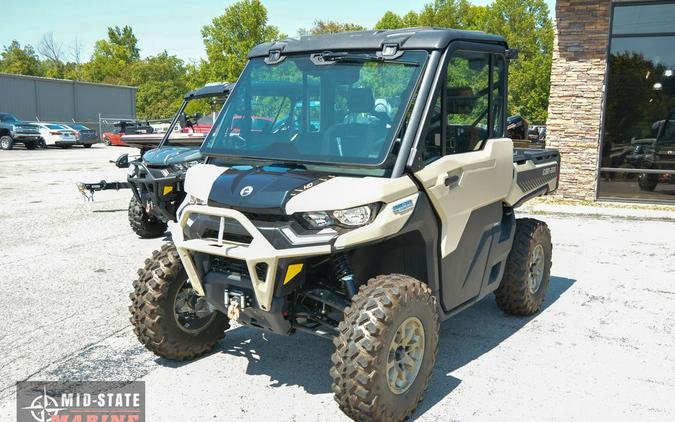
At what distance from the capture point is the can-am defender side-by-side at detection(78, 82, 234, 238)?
26.1 feet

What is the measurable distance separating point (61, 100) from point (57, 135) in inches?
635

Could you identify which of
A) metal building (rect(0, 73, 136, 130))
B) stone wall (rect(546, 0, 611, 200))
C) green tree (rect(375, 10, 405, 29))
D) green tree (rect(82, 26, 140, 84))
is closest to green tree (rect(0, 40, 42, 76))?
green tree (rect(82, 26, 140, 84))

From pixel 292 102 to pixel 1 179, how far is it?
1529cm

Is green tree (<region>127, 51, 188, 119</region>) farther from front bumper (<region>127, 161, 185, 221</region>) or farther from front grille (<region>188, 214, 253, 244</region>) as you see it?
front grille (<region>188, 214, 253, 244</region>)

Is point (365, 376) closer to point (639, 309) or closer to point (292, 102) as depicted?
point (292, 102)

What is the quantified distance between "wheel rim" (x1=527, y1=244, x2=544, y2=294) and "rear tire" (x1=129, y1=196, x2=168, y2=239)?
5.63 meters

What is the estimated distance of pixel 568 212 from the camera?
12.1 m

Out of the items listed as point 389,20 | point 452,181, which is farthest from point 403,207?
point 389,20

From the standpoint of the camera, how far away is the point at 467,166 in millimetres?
4348

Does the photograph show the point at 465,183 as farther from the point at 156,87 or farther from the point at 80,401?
the point at 156,87

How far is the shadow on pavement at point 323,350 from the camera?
4.30m

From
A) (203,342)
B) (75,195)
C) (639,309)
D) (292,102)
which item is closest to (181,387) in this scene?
(203,342)

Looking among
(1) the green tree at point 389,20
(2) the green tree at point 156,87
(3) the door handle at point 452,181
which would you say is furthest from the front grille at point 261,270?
(2) the green tree at point 156,87

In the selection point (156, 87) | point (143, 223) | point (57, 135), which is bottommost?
point (143, 223)
